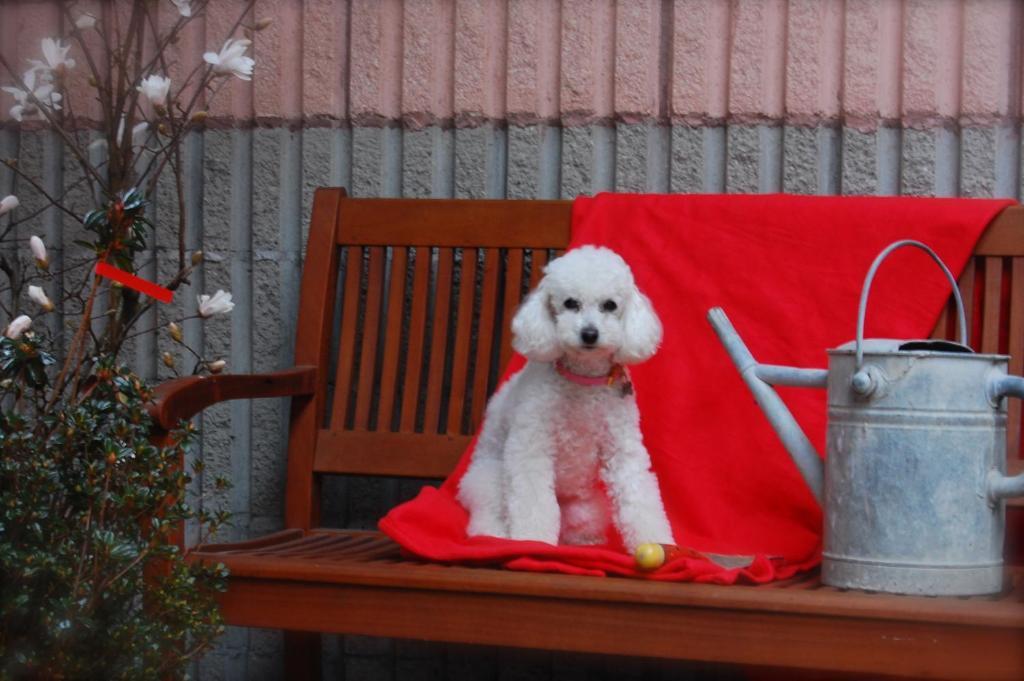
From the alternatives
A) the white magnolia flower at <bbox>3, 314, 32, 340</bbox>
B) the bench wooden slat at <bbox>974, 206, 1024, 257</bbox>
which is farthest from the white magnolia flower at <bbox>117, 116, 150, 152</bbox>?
the bench wooden slat at <bbox>974, 206, 1024, 257</bbox>

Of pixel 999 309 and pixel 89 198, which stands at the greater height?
pixel 89 198

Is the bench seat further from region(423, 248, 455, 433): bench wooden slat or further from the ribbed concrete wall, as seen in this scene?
the ribbed concrete wall

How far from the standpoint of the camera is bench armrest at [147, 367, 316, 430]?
81.7 inches

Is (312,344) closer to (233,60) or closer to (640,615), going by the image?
(233,60)

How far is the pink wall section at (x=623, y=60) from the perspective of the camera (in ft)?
8.76

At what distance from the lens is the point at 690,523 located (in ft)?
7.92

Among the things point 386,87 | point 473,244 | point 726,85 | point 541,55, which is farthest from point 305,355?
point 726,85

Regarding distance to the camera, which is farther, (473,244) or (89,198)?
(89,198)

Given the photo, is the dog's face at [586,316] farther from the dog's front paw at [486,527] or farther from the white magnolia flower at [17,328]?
the white magnolia flower at [17,328]

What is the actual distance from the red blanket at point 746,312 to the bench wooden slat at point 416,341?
233 mm

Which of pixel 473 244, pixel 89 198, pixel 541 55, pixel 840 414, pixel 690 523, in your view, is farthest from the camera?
pixel 89 198

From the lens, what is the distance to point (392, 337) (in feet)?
8.93

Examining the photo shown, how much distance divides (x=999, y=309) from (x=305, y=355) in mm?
1421

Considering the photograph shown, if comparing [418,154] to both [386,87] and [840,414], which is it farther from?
[840,414]
